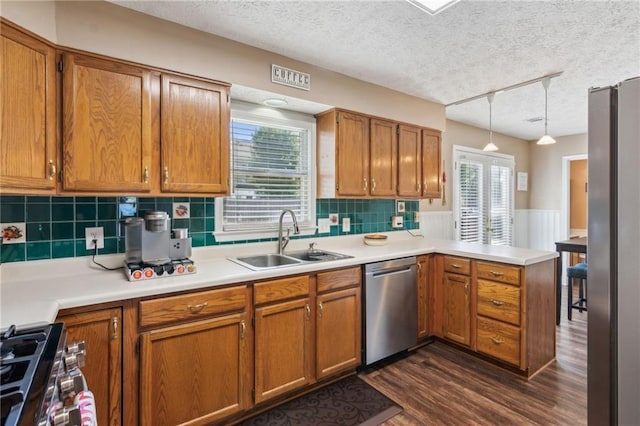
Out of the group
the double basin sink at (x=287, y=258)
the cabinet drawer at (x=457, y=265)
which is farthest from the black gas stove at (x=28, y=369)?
the cabinet drawer at (x=457, y=265)

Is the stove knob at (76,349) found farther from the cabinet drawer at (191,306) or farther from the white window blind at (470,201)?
the white window blind at (470,201)

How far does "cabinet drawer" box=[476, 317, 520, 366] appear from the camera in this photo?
241 centimetres

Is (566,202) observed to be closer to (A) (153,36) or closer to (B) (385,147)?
(B) (385,147)

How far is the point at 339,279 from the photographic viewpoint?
2.32 m

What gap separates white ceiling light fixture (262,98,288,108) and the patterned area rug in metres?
2.24

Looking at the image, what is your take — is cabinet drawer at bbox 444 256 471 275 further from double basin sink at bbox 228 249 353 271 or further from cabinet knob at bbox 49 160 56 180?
cabinet knob at bbox 49 160 56 180

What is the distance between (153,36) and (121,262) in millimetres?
1424

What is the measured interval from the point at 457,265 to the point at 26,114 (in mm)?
3071

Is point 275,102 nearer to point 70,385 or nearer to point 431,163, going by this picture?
point 431,163

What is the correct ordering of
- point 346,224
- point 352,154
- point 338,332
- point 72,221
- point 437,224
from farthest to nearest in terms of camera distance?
1. point 437,224
2. point 346,224
3. point 352,154
4. point 338,332
5. point 72,221

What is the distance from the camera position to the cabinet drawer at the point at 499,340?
95.0 inches

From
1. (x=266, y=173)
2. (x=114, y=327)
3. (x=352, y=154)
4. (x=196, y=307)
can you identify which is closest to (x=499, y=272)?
(x=352, y=154)

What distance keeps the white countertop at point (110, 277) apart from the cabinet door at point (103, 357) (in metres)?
0.09

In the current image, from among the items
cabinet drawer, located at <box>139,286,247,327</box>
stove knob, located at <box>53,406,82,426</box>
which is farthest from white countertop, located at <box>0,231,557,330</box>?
stove knob, located at <box>53,406,82,426</box>
